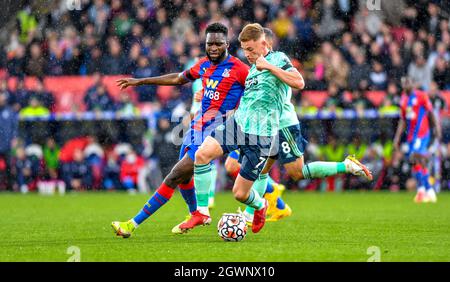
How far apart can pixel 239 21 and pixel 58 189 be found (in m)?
5.35

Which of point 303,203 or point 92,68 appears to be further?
point 92,68

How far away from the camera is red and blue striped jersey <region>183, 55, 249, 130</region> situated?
1030 cm

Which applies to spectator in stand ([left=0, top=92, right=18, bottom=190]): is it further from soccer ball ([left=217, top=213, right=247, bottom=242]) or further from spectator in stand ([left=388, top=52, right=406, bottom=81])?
soccer ball ([left=217, top=213, right=247, bottom=242])

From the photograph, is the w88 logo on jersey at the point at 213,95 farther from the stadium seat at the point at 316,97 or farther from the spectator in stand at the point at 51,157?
the spectator in stand at the point at 51,157

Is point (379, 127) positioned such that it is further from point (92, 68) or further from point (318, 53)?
point (92, 68)

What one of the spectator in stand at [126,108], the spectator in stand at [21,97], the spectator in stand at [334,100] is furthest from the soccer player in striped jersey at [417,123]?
the spectator in stand at [21,97]

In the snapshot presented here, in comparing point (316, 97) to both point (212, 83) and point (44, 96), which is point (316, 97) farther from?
point (212, 83)

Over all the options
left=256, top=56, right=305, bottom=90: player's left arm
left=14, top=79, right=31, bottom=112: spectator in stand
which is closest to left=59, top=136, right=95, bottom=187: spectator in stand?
left=14, top=79, right=31, bottom=112: spectator in stand

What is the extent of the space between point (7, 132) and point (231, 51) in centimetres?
504

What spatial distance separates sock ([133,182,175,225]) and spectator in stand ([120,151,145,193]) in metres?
10.3

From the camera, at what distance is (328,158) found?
1967cm

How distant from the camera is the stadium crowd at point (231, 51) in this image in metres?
19.9

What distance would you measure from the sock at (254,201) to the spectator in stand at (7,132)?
11303mm
